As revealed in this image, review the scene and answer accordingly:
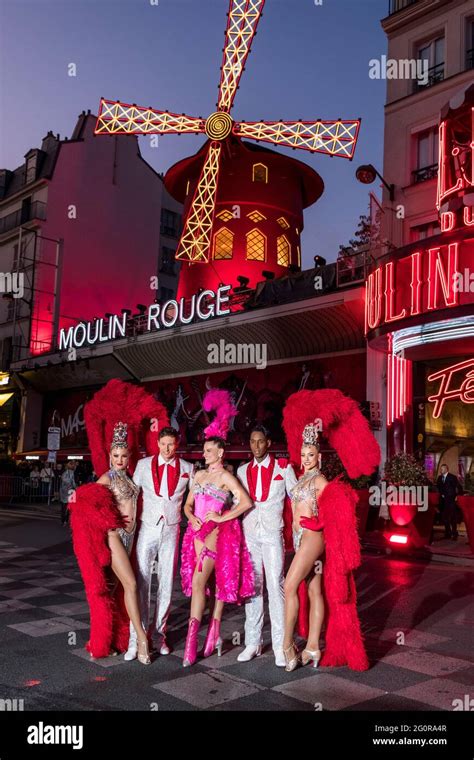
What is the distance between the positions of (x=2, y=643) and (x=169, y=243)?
119 feet

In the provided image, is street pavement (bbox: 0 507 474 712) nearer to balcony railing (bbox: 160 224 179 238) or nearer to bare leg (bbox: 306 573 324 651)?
bare leg (bbox: 306 573 324 651)

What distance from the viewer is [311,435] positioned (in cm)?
556

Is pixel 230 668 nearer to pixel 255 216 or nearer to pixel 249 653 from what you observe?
pixel 249 653

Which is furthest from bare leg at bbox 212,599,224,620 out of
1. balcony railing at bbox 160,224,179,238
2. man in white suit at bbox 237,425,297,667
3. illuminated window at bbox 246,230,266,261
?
balcony railing at bbox 160,224,179,238

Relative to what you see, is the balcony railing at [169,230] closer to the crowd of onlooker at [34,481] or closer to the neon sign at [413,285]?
the crowd of onlooker at [34,481]

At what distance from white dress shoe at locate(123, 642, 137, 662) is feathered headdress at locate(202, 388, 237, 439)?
1787 mm

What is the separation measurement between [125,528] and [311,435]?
1.62m

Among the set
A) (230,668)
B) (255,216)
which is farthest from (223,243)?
(230,668)

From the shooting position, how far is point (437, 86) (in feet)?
58.6

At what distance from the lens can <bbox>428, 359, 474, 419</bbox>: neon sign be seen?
613 inches

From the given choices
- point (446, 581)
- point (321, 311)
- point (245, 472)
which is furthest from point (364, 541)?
point (245, 472)

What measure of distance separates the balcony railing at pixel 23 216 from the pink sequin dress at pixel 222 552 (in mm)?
28966
